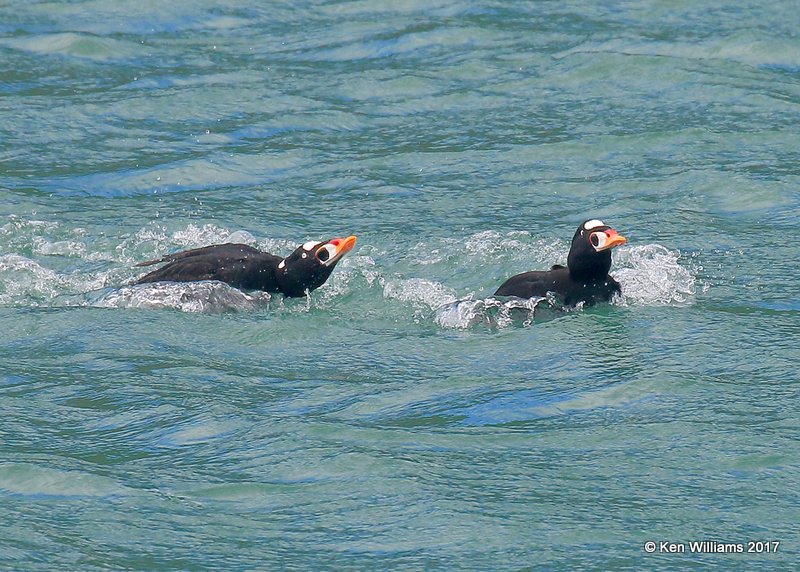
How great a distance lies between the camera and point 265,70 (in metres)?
15.9

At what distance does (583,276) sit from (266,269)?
2.14 metres

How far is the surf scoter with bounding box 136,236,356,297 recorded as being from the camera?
10312 millimetres

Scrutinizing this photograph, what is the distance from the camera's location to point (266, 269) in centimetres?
1045

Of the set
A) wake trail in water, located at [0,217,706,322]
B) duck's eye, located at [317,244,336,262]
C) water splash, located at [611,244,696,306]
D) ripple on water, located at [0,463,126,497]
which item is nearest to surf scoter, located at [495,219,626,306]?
wake trail in water, located at [0,217,706,322]

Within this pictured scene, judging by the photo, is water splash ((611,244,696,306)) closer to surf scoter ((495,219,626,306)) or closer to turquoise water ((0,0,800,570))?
turquoise water ((0,0,800,570))

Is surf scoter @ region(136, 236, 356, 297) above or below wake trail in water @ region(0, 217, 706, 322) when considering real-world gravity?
above

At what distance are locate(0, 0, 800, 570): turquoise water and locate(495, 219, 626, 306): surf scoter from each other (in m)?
0.14

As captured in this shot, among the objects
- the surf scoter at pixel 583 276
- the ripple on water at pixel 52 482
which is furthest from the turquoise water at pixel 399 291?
the surf scoter at pixel 583 276

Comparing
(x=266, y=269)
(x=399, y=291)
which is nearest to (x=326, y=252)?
(x=266, y=269)

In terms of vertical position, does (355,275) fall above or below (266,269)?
below

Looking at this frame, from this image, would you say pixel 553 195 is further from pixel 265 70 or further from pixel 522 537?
pixel 522 537

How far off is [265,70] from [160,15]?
2559mm

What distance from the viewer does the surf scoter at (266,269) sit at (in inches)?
406

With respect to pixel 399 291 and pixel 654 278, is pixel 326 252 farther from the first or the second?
pixel 654 278
